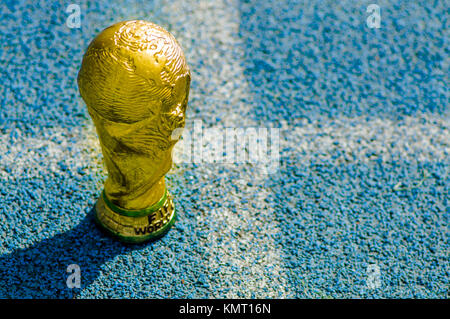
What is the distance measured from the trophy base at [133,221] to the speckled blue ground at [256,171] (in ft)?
0.16

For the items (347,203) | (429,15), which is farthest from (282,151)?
(429,15)

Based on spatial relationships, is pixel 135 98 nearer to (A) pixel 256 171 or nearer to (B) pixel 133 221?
(B) pixel 133 221

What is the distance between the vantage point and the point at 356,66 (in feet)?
9.72

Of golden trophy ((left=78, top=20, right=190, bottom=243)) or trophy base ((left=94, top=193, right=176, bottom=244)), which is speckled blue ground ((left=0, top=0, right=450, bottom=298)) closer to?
trophy base ((left=94, top=193, right=176, bottom=244))

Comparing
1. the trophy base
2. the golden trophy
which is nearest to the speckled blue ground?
the trophy base

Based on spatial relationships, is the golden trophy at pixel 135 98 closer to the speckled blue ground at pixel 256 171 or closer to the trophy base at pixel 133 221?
the trophy base at pixel 133 221

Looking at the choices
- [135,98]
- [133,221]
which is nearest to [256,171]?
[133,221]

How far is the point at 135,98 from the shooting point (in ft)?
5.41

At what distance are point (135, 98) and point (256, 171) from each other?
3.17 feet

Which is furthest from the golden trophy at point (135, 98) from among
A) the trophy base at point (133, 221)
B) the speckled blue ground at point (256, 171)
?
the speckled blue ground at point (256, 171)

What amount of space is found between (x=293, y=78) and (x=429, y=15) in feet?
3.61

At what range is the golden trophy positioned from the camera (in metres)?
1.63

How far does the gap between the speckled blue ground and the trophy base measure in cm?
5

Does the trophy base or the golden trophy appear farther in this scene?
the trophy base
